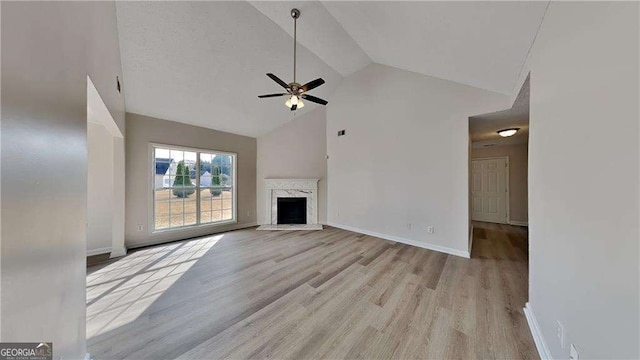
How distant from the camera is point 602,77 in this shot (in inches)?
34.2

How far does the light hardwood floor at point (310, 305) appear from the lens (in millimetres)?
1533

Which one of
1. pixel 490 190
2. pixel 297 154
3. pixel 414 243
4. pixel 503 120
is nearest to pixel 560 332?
pixel 414 243

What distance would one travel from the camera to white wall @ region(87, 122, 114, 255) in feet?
11.3

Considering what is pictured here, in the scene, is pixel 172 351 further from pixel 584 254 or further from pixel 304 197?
pixel 304 197

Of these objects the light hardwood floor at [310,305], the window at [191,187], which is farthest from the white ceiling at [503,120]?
the window at [191,187]

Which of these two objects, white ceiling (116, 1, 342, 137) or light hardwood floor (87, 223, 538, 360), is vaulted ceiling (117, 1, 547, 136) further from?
light hardwood floor (87, 223, 538, 360)

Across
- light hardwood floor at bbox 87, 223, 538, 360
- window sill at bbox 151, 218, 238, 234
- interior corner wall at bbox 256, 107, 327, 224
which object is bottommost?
light hardwood floor at bbox 87, 223, 538, 360

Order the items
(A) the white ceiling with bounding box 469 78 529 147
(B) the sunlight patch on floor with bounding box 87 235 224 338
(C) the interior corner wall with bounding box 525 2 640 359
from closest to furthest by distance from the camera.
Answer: (C) the interior corner wall with bounding box 525 2 640 359 → (B) the sunlight patch on floor with bounding box 87 235 224 338 → (A) the white ceiling with bounding box 469 78 529 147

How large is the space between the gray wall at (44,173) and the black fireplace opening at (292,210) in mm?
4213

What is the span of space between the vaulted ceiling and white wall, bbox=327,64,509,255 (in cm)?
36

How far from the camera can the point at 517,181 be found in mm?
5309

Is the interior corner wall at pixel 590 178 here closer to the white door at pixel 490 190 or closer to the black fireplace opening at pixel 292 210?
the black fireplace opening at pixel 292 210

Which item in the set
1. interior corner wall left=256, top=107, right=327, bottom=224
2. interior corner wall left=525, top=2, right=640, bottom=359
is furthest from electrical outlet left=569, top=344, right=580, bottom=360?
interior corner wall left=256, top=107, right=327, bottom=224

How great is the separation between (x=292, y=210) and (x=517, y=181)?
6127 millimetres
